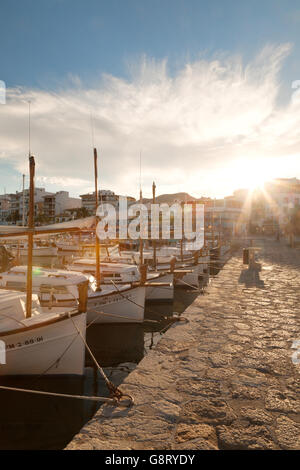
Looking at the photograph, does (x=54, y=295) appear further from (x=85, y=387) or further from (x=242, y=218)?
(x=242, y=218)

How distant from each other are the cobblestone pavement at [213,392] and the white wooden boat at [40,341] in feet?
6.76

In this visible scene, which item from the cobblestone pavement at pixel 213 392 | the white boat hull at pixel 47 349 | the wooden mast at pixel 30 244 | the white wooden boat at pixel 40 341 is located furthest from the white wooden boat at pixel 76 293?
the cobblestone pavement at pixel 213 392

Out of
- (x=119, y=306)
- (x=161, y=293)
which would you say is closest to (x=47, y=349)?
(x=119, y=306)

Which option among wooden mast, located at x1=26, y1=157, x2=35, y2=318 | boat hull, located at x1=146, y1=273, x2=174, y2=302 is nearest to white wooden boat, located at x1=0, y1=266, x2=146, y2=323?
wooden mast, located at x1=26, y1=157, x2=35, y2=318

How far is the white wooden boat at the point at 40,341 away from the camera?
7230 mm

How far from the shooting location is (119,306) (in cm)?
1270

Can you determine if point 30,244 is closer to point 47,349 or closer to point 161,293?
point 47,349

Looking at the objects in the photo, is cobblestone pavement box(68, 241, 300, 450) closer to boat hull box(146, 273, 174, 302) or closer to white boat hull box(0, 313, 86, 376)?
white boat hull box(0, 313, 86, 376)

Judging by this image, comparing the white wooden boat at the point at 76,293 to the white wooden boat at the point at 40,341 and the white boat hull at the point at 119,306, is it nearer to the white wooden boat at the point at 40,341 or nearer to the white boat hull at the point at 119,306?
the white boat hull at the point at 119,306

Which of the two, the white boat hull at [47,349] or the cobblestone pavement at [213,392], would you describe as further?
the white boat hull at [47,349]

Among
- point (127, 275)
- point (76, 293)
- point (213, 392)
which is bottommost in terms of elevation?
point (213, 392)

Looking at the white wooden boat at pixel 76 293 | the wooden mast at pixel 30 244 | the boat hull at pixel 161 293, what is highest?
the wooden mast at pixel 30 244

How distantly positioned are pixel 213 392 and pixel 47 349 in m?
4.25

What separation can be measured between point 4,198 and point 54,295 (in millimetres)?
121914
